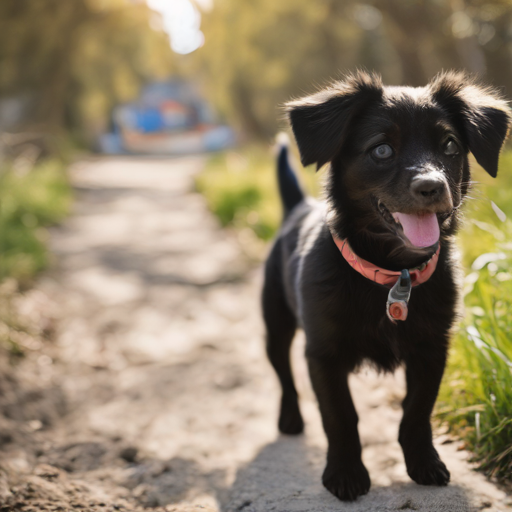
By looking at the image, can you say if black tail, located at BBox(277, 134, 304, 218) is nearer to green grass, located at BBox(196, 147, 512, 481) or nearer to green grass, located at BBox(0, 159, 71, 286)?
green grass, located at BBox(196, 147, 512, 481)

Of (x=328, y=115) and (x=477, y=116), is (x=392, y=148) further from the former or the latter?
(x=477, y=116)

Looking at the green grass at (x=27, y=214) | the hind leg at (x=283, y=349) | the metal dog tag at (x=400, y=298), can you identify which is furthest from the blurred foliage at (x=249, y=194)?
the metal dog tag at (x=400, y=298)

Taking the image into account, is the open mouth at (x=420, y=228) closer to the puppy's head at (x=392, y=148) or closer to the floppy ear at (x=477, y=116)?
the puppy's head at (x=392, y=148)

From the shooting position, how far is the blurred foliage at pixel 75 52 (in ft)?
41.9

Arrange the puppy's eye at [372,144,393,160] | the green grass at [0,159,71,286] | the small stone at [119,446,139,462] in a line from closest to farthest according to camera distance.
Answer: the puppy's eye at [372,144,393,160], the small stone at [119,446,139,462], the green grass at [0,159,71,286]

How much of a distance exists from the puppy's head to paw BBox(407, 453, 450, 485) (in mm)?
717

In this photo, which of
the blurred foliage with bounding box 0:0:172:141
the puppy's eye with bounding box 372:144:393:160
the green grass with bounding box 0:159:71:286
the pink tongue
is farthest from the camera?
the blurred foliage with bounding box 0:0:172:141

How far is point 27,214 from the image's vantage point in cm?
757

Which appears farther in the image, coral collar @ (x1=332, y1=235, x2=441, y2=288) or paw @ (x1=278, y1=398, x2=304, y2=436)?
paw @ (x1=278, y1=398, x2=304, y2=436)

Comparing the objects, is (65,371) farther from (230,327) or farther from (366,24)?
(366,24)

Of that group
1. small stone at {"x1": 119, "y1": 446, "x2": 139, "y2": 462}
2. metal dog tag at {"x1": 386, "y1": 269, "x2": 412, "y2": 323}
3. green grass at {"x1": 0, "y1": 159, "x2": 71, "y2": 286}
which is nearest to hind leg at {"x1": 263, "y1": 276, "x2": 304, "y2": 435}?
small stone at {"x1": 119, "y1": 446, "x2": 139, "y2": 462}

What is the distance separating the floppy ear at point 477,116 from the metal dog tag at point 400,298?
52 centimetres

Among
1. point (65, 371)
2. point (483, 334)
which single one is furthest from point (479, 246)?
point (65, 371)

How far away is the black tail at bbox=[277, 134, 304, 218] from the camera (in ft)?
9.98
